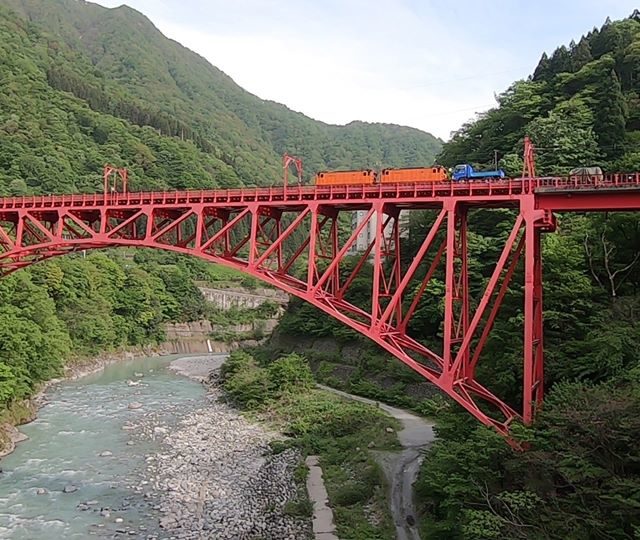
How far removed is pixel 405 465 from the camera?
21.1 meters

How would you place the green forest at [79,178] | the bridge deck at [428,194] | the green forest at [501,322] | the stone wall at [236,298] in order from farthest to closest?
1. the stone wall at [236,298]
2. the green forest at [79,178]
3. the bridge deck at [428,194]
4. the green forest at [501,322]

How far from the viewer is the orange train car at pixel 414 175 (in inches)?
715

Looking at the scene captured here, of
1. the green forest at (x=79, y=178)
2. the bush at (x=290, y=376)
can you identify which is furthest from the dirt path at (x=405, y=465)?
the green forest at (x=79, y=178)

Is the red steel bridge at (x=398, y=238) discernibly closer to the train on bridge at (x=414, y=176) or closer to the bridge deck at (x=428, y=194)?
the bridge deck at (x=428, y=194)

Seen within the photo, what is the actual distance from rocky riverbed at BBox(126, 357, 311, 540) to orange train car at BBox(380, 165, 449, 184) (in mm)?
10526

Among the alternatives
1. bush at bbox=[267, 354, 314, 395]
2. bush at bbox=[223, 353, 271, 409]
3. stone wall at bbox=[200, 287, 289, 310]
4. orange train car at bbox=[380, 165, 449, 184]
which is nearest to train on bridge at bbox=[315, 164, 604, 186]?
orange train car at bbox=[380, 165, 449, 184]

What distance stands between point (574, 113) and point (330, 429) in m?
22.9

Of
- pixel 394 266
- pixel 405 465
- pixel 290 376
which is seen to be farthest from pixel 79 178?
pixel 405 465

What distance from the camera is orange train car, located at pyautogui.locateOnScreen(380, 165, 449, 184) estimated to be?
715 inches

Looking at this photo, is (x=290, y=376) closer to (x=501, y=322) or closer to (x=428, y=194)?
(x=501, y=322)

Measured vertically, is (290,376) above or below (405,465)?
below

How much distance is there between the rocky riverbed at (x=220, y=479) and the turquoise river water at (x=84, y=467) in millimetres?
717

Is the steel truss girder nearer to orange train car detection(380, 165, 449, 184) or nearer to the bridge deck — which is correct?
the bridge deck

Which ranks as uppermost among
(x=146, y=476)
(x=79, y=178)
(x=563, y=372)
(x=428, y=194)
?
(x=79, y=178)
